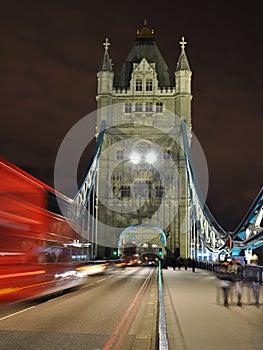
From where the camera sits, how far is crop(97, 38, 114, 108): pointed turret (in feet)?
252

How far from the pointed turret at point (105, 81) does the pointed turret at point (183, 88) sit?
377 inches

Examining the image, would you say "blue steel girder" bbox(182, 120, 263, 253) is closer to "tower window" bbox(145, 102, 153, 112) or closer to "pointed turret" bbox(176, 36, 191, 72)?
"tower window" bbox(145, 102, 153, 112)

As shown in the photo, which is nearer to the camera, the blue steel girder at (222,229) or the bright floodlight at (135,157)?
the blue steel girder at (222,229)

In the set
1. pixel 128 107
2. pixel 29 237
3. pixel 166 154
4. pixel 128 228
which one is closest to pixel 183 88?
pixel 128 107

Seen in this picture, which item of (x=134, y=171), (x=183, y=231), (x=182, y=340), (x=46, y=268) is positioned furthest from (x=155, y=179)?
(x=182, y=340)

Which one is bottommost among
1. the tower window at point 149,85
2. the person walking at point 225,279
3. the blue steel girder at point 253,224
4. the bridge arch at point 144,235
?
the person walking at point 225,279

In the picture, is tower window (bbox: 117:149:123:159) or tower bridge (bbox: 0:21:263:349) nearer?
tower bridge (bbox: 0:21:263:349)

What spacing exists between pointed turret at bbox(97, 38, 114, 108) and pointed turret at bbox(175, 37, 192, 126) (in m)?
9.58

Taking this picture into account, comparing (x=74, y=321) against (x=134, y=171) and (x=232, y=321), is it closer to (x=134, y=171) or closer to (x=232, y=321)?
(x=232, y=321)

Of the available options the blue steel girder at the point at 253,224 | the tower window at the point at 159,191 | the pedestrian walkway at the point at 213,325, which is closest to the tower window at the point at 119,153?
the tower window at the point at 159,191

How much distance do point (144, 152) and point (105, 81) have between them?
469 inches

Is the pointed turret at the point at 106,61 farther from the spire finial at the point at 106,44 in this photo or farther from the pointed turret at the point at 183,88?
the pointed turret at the point at 183,88

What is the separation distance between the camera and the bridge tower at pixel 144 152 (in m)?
72.9

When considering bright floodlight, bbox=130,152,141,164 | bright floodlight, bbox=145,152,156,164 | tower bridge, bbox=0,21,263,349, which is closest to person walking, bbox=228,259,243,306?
tower bridge, bbox=0,21,263,349
